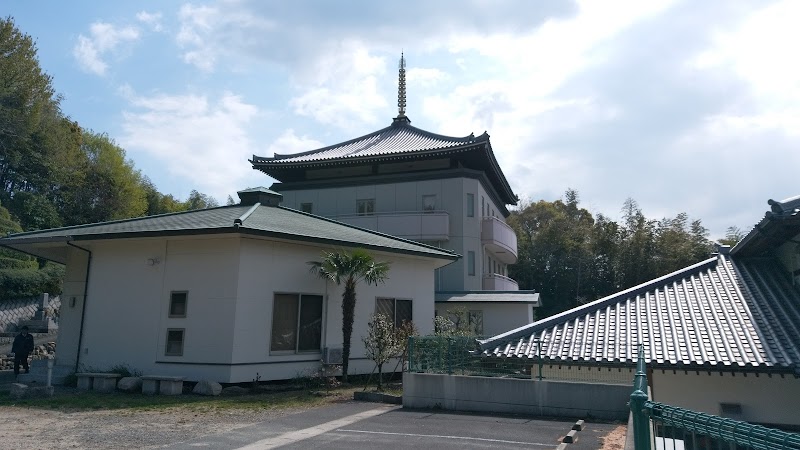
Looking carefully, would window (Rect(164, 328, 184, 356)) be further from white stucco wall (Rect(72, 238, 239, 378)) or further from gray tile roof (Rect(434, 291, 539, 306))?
gray tile roof (Rect(434, 291, 539, 306))

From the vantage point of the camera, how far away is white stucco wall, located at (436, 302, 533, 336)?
82.9 feet

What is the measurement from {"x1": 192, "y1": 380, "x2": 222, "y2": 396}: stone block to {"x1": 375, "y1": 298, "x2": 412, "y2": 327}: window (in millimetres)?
5481

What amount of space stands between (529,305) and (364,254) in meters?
12.0

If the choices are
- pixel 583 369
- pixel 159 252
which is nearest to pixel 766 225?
pixel 583 369

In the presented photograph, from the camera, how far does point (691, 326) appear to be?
8.81 m

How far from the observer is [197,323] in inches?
591

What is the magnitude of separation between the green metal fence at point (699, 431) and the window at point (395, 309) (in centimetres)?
1433

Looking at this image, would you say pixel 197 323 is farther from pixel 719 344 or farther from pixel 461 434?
pixel 719 344

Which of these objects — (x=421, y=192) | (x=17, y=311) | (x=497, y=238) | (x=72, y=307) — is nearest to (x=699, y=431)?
(x=72, y=307)

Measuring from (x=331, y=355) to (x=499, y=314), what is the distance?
37.6 ft

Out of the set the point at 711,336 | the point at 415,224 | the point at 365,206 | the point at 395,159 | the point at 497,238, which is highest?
the point at 395,159

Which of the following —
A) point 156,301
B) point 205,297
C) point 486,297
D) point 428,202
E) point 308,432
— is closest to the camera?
point 308,432

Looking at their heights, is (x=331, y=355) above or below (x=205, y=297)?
below

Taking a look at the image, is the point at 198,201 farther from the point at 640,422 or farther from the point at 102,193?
the point at 640,422
